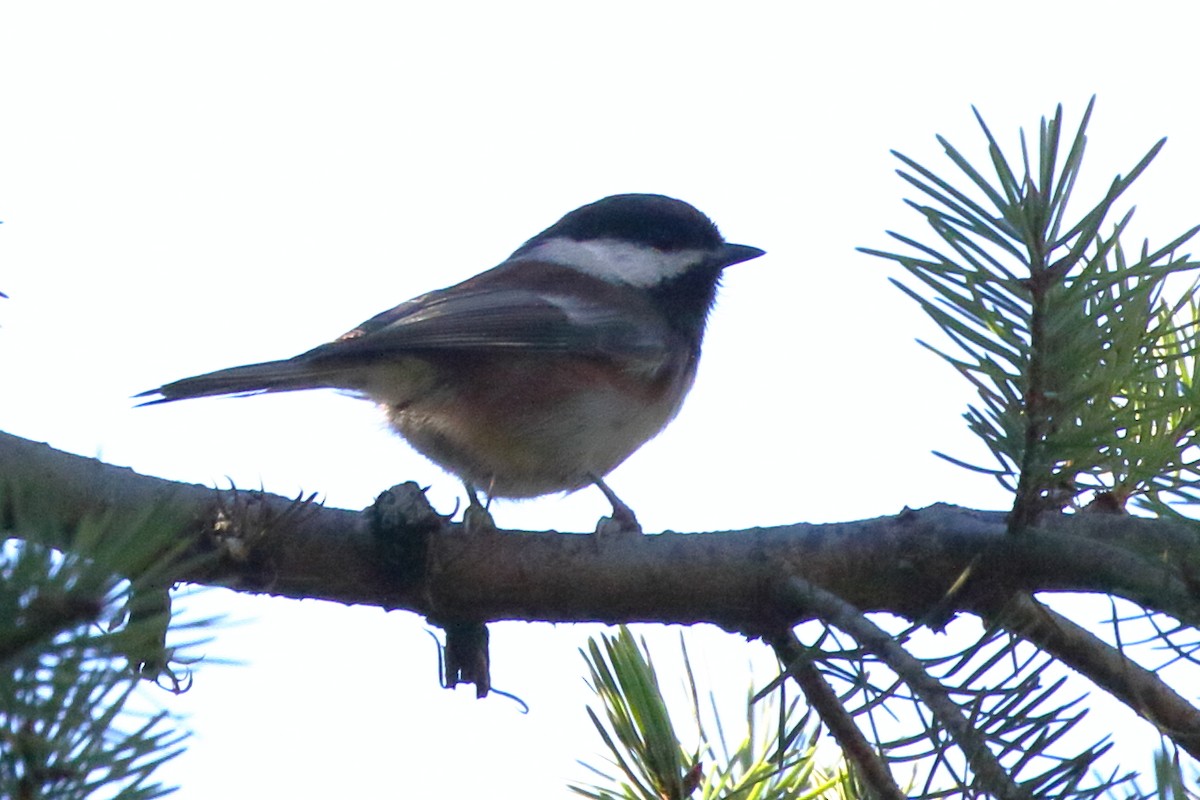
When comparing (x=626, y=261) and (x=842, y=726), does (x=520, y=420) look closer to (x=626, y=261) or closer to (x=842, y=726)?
(x=626, y=261)

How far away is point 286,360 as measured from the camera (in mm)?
3188

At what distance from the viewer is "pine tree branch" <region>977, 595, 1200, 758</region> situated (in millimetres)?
1591

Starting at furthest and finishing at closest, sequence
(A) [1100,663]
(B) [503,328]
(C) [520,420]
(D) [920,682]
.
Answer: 1. (B) [503,328]
2. (C) [520,420]
3. (A) [1100,663]
4. (D) [920,682]

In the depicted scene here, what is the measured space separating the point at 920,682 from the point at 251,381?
2.06 meters

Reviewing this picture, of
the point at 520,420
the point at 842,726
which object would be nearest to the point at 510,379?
the point at 520,420

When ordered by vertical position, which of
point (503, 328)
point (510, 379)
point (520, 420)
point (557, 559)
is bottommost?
point (557, 559)

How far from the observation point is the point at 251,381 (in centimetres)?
306

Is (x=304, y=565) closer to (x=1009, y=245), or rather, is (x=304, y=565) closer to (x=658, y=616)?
(x=658, y=616)

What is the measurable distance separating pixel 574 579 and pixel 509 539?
133 millimetres

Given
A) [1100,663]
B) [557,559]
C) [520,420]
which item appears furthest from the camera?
[520,420]

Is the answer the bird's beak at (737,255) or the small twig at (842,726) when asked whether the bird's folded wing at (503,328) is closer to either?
the bird's beak at (737,255)

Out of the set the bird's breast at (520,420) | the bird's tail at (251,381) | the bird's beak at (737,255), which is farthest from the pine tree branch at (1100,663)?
the bird's beak at (737,255)

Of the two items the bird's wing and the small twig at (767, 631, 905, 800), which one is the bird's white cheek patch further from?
the small twig at (767, 631, 905, 800)

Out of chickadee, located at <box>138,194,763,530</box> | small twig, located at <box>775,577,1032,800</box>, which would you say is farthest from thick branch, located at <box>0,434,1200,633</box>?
chickadee, located at <box>138,194,763,530</box>
